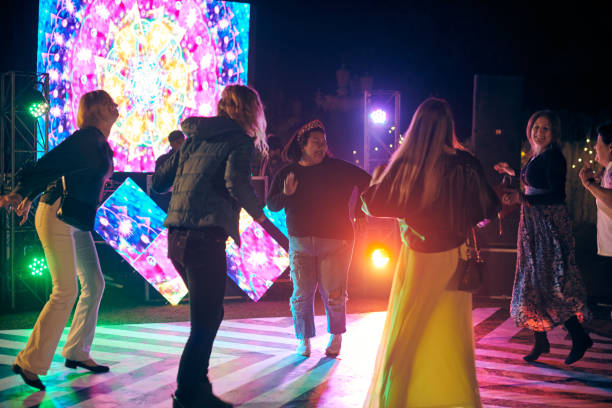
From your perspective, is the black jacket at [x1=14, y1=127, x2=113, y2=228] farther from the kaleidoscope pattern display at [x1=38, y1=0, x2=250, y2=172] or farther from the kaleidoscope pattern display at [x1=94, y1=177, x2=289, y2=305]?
the kaleidoscope pattern display at [x1=38, y1=0, x2=250, y2=172]

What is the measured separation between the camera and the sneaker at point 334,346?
5.15 meters

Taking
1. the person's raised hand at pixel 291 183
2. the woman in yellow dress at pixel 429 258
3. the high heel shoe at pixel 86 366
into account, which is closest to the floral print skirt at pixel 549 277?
the woman in yellow dress at pixel 429 258

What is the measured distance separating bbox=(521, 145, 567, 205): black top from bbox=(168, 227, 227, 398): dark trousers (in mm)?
2613

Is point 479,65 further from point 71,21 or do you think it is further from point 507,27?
point 71,21

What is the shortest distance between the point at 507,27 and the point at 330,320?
13200 mm

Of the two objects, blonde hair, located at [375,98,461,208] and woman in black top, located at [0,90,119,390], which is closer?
blonde hair, located at [375,98,461,208]

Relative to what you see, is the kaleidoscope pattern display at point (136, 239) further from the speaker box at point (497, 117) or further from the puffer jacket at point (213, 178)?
the speaker box at point (497, 117)

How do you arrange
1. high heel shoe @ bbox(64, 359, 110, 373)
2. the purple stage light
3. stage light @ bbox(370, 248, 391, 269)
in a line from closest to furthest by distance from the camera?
high heel shoe @ bbox(64, 359, 110, 373) → the purple stage light → stage light @ bbox(370, 248, 391, 269)

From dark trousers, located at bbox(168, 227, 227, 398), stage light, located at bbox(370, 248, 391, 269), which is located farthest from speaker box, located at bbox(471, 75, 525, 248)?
dark trousers, located at bbox(168, 227, 227, 398)

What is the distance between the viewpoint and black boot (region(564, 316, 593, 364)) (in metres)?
4.88

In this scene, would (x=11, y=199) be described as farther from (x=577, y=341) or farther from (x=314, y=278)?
(x=577, y=341)

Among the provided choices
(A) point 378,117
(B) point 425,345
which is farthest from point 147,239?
(B) point 425,345

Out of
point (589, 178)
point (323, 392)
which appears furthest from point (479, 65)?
point (323, 392)

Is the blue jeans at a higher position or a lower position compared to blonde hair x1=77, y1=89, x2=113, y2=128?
lower
